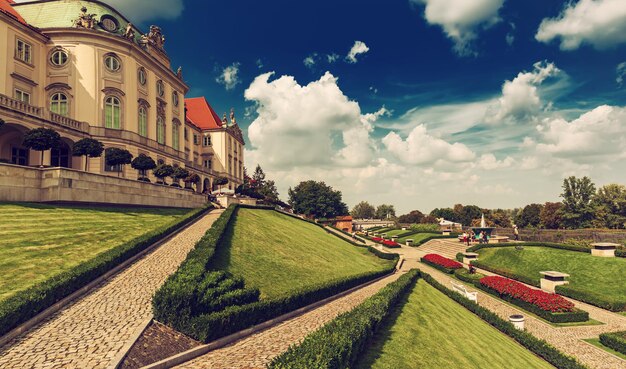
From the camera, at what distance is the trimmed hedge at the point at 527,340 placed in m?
16.3

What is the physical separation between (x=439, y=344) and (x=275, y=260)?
1333 centimetres

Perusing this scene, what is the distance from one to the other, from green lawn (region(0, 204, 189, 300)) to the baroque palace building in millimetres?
13687

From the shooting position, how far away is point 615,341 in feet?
62.0

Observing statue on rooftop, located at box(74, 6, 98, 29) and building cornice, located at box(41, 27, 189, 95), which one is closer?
building cornice, located at box(41, 27, 189, 95)

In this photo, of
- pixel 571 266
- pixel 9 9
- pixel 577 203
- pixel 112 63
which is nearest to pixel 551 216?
pixel 577 203

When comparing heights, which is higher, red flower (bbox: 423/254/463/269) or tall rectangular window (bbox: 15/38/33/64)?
tall rectangular window (bbox: 15/38/33/64)

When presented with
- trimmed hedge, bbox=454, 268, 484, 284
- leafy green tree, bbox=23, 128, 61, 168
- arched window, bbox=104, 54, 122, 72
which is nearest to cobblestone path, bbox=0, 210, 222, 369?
leafy green tree, bbox=23, 128, 61, 168

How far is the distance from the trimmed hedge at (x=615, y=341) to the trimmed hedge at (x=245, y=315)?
1561 cm

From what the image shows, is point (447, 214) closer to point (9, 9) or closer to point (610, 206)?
point (610, 206)

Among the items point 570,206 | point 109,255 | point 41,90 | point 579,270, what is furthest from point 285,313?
point 570,206

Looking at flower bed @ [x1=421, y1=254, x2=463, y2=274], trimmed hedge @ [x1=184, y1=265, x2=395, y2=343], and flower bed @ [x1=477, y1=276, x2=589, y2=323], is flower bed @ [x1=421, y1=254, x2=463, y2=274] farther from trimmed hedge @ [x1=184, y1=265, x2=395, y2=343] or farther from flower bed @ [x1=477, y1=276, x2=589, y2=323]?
trimmed hedge @ [x1=184, y1=265, x2=395, y2=343]

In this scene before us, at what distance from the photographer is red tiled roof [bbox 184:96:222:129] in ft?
255

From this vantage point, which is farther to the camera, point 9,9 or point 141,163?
point 9,9

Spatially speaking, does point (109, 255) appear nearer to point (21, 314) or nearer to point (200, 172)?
point (21, 314)
